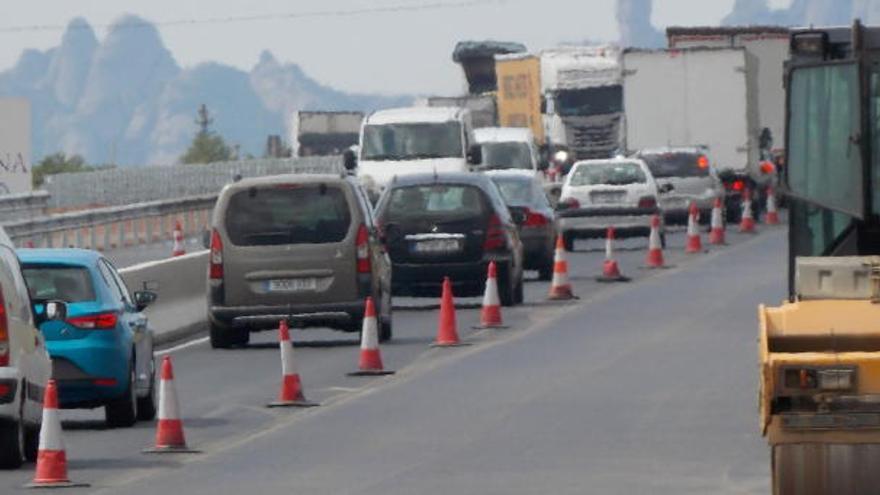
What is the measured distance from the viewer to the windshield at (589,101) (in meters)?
77.2

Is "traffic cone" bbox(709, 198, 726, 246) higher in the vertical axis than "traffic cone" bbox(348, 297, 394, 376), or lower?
lower

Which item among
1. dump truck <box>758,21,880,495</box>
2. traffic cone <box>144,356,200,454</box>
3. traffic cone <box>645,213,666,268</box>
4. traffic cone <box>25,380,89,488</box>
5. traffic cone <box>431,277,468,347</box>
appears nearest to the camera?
dump truck <box>758,21,880,495</box>

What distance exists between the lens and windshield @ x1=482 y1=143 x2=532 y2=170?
5984 centimetres

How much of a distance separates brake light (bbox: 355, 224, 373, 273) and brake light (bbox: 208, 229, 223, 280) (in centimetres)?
139

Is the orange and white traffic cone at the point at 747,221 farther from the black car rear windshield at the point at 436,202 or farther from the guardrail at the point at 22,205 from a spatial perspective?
the black car rear windshield at the point at 436,202

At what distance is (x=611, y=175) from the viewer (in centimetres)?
4997

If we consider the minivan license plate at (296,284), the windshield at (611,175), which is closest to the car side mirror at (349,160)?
the windshield at (611,175)

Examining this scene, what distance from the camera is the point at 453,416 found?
21688 mm

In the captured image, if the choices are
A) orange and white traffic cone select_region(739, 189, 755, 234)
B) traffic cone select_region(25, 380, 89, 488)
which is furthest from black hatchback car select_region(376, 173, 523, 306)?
orange and white traffic cone select_region(739, 189, 755, 234)

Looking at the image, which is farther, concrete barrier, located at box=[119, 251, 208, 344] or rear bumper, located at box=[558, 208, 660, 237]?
rear bumper, located at box=[558, 208, 660, 237]

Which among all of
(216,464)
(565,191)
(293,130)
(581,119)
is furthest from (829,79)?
(293,130)

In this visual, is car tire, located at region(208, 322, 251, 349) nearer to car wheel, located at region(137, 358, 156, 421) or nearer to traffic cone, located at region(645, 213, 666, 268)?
car wheel, located at region(137, 358, 156, 421)

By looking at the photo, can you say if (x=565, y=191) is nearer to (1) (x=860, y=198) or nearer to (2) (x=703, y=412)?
(2) (x=703, y=412)

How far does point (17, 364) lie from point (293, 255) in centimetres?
1151
